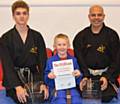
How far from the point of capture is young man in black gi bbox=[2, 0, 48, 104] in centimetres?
325

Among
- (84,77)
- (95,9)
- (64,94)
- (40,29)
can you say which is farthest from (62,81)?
(40,29)

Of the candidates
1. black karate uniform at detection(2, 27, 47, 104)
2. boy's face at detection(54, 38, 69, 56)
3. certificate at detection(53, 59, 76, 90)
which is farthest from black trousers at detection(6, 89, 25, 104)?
boy's face at detection(54, 38, 69, 56)

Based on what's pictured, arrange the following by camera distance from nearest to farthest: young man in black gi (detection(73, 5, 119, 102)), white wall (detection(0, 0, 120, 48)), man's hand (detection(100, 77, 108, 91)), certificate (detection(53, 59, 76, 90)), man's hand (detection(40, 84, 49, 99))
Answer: certificate (detection(53, 59, 76, 90)) < man's hand (detection(40, 84, 49, 99)) < man's hand (detection(100, 77, 108, 91)) < young man in black gi (detection(73, 5, 119, 102)) < white wall (detection(0, 0, 120, 48))

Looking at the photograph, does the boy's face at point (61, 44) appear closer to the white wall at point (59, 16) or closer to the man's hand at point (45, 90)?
the man's hand at point (45, 90)

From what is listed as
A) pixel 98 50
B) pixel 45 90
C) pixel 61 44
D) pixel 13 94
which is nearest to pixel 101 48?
pixel 98 50

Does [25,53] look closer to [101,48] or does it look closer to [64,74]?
[64,74]

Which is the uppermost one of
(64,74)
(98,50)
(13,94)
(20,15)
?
(20,15)

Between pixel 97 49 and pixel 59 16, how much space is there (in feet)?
3.95

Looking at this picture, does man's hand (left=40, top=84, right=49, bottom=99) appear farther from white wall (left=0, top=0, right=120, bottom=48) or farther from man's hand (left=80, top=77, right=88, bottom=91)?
white wall (left=0, top=0, right=120, bottom=48)

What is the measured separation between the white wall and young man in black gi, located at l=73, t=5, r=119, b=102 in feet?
3.25

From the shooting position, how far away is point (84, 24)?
456cm

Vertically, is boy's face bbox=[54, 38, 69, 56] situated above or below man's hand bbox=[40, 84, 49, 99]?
above

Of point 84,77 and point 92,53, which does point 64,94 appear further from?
point 92,53

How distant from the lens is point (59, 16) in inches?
179
